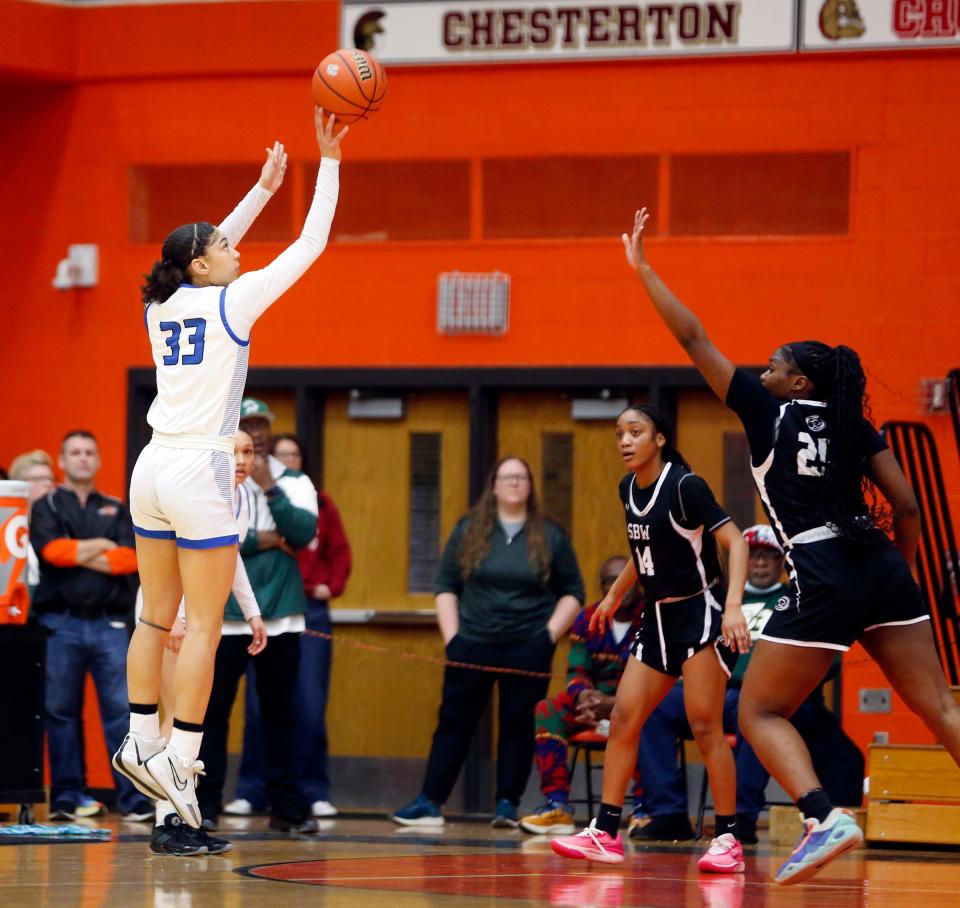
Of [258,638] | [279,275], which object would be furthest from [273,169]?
[258,638]

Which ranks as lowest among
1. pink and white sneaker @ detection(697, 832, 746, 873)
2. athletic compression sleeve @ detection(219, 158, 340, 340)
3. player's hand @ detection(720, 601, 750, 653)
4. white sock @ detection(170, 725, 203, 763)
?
pink and white sneaker @ detection(697, 832, 746, 873)

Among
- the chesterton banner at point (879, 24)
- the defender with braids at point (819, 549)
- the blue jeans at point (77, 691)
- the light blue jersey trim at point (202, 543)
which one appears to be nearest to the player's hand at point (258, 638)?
the light blue jersey trim at point (202, 543)

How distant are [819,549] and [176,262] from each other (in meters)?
2.43

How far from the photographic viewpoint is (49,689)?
376 inches

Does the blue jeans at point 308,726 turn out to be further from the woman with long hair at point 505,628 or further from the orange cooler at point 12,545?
the orange cooler at point 12,545

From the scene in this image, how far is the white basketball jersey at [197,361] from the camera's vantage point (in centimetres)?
629

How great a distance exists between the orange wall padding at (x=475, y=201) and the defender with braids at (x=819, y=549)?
400 centimetres

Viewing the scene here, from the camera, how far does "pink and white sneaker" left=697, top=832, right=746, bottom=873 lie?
685 cm

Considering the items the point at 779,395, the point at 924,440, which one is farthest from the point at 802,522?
the point at 924,440

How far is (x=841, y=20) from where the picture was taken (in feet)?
34.6

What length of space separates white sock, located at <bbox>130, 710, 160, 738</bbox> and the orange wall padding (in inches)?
195

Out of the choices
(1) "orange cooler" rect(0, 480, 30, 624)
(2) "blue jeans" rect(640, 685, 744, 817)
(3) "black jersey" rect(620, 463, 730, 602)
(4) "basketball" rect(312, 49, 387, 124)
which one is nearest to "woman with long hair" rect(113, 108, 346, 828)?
(4) "basketball" rect(312, 49, 387, 124)

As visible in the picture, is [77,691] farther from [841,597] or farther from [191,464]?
[841,597]

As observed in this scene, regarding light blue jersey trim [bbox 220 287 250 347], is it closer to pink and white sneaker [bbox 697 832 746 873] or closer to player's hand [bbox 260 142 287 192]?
player's hand [bbox 260 142 287 192]
